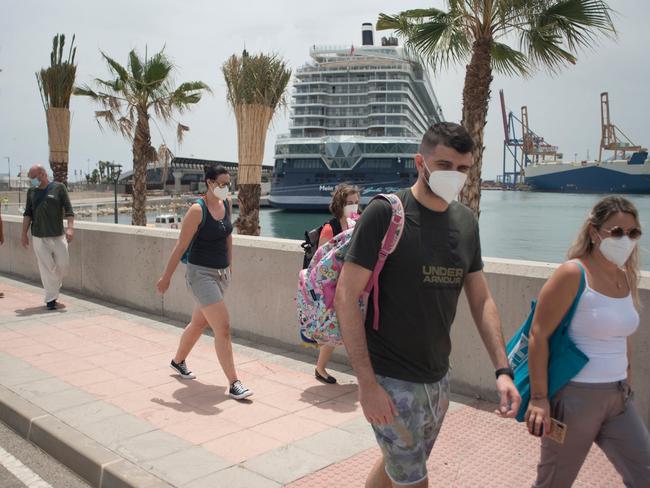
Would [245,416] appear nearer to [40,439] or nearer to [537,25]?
[40,439]

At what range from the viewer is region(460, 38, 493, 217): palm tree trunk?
9477 mm

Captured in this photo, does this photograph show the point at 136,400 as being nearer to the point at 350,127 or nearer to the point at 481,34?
the point at 481,34

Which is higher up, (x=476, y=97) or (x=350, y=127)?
(x=350, y=127)

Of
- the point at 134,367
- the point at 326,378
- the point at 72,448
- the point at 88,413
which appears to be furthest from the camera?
the point at 134,367

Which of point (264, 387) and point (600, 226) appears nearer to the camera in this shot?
point (600, 226)

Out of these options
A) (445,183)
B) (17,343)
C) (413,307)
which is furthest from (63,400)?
(445,183)

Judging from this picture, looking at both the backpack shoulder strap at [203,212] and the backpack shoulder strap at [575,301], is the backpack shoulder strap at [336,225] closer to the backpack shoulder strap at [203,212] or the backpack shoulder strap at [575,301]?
the backpack shoulder strap at [203,212]

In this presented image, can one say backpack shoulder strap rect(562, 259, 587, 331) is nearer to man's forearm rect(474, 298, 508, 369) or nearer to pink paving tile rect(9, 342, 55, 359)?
man's forearm rect(474, 298, 508, 369)

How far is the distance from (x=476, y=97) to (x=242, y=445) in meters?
6.89

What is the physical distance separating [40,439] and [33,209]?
4.86 meters

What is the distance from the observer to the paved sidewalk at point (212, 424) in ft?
12.3

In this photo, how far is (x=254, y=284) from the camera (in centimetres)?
686

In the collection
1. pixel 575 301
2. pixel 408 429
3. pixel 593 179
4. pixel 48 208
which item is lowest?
pixel 408 429

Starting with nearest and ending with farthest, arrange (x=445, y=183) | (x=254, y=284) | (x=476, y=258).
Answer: (x=445, y=183) → (x=476, y=258) → (x=254, y=284)
